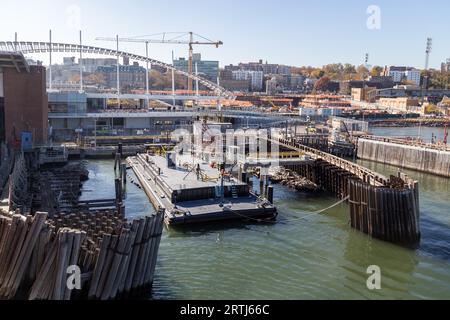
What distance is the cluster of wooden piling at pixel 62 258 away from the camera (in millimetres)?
14102

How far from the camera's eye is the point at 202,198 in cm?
2792

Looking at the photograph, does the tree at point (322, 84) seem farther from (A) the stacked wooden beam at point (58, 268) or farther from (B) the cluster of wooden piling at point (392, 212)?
(A) the stacked wooden beam at point (58, 268)

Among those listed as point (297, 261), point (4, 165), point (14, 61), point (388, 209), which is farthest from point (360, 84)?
point (297, 261)

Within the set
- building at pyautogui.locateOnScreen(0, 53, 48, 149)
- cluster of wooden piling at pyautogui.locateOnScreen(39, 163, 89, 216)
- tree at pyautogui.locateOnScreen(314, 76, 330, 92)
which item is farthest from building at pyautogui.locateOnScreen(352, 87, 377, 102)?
cluster of wooden piling at pyautogui.locateOnScreen(39, 163, 89, 216)

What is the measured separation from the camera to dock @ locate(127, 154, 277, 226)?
25.3m

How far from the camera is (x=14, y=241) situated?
1476 centimetres

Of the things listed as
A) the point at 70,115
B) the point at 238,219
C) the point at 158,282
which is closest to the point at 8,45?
the point at 70,115

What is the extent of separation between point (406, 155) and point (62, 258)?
41709 millimetres

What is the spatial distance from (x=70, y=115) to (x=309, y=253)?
46.8m

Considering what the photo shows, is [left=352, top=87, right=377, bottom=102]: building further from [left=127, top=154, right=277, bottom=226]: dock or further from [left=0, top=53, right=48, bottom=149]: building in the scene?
[left=127, top=154, right=277, bottom=226]: dock

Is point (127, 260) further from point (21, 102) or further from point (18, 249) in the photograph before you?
point (21, 102)

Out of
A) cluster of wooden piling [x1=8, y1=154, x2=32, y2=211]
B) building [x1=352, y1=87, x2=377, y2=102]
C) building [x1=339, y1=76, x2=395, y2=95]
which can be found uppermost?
building [x1=339, y1=76, x2=395, y2=95]

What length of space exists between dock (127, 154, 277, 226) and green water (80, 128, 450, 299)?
0.67 metres
